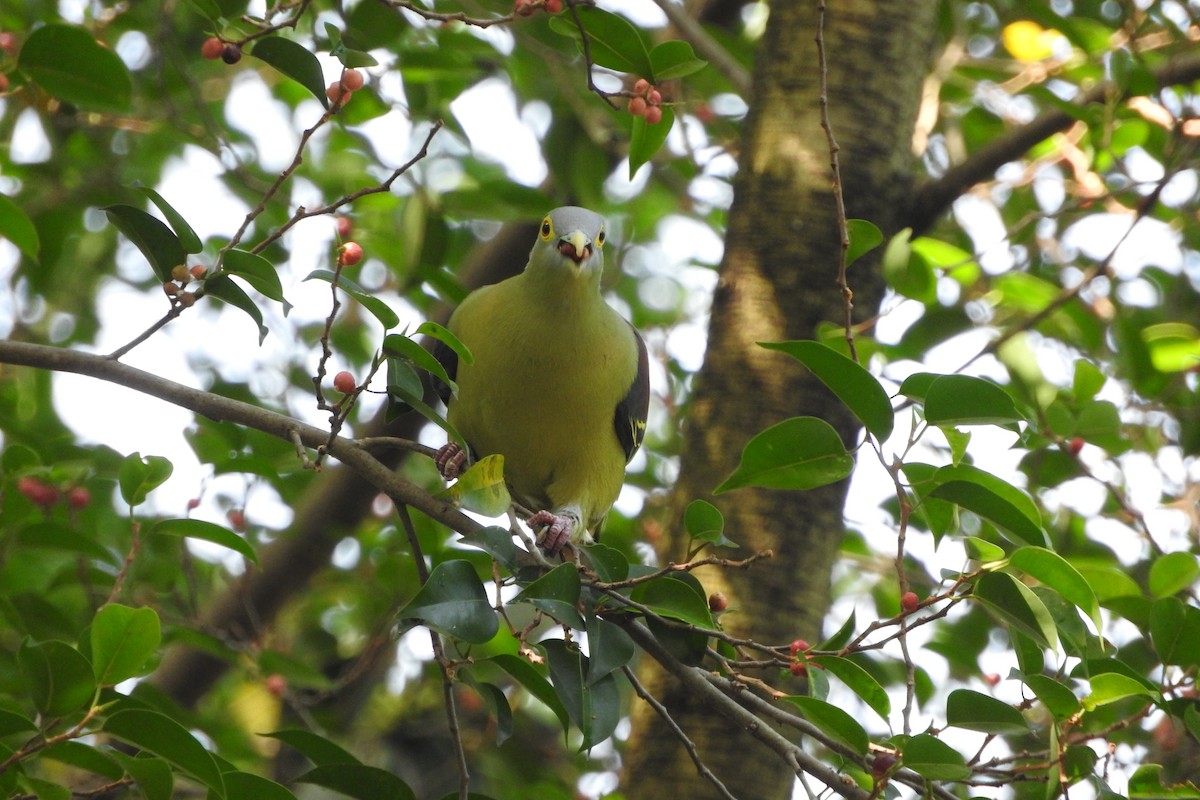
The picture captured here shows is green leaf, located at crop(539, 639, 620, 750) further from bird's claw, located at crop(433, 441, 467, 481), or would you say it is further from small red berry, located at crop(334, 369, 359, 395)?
bird's claw, located at crop(433, 441, 467, 481)

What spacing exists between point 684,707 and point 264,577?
84.3 inches

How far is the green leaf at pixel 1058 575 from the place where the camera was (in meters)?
2.17

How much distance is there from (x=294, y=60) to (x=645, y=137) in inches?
32.8

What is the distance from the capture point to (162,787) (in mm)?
2111

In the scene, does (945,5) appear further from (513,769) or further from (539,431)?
(513,769)

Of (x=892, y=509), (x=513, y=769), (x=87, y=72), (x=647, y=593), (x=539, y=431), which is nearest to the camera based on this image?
(x=647, y=593)

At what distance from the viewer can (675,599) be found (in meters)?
2.26

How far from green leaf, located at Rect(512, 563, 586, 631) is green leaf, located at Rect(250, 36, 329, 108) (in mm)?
1119

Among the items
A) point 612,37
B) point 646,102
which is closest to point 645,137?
point 646,102

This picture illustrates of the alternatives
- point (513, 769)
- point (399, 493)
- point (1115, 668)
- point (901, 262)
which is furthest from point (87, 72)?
point (513, 769)

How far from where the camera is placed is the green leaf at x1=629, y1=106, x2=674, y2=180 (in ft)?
9.26

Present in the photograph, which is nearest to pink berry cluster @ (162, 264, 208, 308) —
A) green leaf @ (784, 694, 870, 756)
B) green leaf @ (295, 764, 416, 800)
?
green leaf @ (295, 764, 416, 800)

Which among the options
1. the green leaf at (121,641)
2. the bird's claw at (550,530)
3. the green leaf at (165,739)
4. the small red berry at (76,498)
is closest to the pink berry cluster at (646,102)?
the bird's claw at (550,530)

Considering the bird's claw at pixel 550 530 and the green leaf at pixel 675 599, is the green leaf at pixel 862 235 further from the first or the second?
the bird's claw at pixel 550 530
